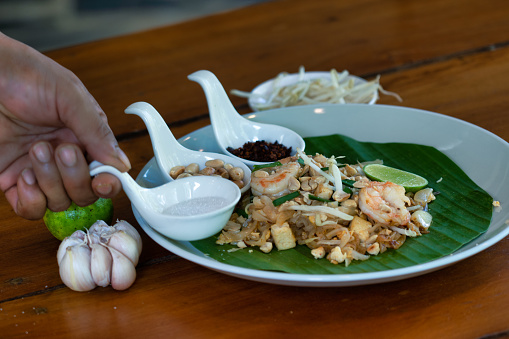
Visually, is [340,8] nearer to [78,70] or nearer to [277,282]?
[78,70]

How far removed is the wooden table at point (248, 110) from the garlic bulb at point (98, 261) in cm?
4

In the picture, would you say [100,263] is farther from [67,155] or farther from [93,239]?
[67,155]

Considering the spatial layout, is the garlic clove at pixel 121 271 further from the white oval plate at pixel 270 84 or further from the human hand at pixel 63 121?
the white oval plate at pixel 270 84

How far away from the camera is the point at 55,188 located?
1546mm

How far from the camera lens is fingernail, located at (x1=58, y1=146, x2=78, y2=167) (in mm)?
1484

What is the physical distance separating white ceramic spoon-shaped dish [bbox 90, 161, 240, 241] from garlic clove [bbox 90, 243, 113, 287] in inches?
6.1

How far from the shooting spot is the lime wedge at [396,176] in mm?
1838

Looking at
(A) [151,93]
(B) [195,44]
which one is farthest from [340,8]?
(A) [151,93]

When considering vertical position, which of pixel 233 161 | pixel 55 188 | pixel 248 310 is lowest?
pixel 248 310

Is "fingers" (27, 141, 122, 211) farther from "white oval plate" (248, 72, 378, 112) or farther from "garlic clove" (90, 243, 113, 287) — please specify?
"white oval plate" (248, 72, 378, 112)

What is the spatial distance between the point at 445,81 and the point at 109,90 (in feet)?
5.75

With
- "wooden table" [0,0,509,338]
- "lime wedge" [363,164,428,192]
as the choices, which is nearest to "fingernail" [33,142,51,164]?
"wooden table" [0,0,509,338]

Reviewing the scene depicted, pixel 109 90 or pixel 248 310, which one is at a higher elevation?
pixel 109 90

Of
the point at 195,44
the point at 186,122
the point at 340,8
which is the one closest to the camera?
the point at 186,122
